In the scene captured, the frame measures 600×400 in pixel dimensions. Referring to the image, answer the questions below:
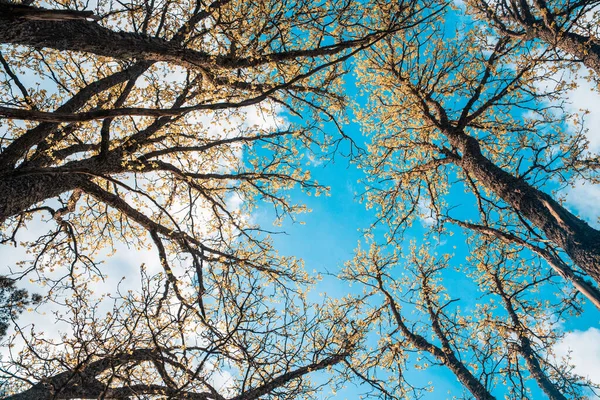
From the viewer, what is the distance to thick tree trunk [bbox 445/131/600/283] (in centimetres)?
444

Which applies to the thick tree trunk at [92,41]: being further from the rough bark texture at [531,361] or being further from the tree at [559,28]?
the rough bark texture at [531,361]

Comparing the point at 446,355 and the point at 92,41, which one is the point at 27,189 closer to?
the point at 92,41

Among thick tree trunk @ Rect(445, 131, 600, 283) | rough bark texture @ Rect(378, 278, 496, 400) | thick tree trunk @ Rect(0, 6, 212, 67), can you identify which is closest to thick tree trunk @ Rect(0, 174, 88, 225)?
thick tree trunk @ Rect(0, 6, 212, 67)

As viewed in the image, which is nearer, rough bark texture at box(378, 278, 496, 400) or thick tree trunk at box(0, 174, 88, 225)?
thick tree trunk at box(0, 174, 88, 225)

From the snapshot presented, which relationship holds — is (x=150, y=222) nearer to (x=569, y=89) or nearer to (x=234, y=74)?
(x=234, y=74)

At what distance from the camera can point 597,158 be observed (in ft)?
21.7

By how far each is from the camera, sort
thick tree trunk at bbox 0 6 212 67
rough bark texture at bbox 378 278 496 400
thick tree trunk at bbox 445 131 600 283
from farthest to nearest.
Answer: rough bark texture at bbox 378 278 496 400
thick tree trunk at bbox 445 131 600 283
thick tree trunk at bbox 0 6 212 67

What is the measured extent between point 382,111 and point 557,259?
21.3 feet

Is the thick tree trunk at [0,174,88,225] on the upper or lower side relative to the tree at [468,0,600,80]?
lower

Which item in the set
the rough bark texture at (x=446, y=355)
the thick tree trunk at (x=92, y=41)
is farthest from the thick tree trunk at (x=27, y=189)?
the rough bark texture at (x=446, y=355)

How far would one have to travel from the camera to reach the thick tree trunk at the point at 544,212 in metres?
4.44

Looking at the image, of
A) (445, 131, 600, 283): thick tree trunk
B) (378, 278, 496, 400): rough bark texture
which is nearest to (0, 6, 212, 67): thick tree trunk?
(445, 131, 600, 283): thick tree trunk

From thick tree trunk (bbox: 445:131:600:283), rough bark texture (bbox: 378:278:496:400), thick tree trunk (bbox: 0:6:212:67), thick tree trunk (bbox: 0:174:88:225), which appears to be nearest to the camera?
thick tree trunk (bbox: 0:6:212:67)

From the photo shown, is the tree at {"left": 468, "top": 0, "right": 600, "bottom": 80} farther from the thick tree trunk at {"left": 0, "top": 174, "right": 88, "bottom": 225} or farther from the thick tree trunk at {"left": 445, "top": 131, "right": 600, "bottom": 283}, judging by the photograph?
the thick tree trunk at {"left": 0, "top": 174, "right": 88, "bottom": 225}
